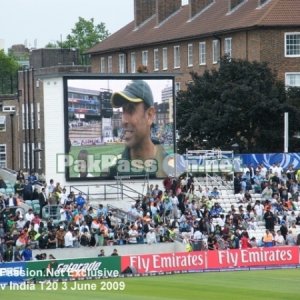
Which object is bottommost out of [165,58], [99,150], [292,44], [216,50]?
[99,150]

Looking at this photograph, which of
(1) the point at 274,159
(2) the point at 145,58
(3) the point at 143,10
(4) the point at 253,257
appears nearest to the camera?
(4) the point at 253,257

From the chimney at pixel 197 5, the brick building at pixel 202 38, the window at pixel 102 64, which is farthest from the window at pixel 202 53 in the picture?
the window at pixel 102 64

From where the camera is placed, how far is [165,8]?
323 feet

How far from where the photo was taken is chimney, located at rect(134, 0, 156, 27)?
101 metres

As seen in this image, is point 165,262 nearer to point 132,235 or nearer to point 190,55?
point 132,235

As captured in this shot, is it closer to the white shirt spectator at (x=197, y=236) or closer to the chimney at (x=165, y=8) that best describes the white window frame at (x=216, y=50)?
the chimney at (x=165, y=8)

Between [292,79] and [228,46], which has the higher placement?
[228,46]

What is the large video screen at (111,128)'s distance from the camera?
2190 inches

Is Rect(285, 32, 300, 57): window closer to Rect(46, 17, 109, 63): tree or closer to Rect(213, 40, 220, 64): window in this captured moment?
Rect(213, 40, 220, 64): window

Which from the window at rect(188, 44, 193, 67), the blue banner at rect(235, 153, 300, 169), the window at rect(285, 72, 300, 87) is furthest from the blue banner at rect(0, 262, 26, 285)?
the window at rect(188, 44, 193, 67)

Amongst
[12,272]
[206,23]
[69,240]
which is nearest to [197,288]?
[12,272]

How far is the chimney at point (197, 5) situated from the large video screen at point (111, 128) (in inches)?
1511

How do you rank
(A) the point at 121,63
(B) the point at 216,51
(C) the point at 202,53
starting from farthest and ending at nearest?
1. (A) the point at 121,63
2. (C) the point at 202,53
3. (B) the point at 216,51

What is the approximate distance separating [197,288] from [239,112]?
37.7 m
